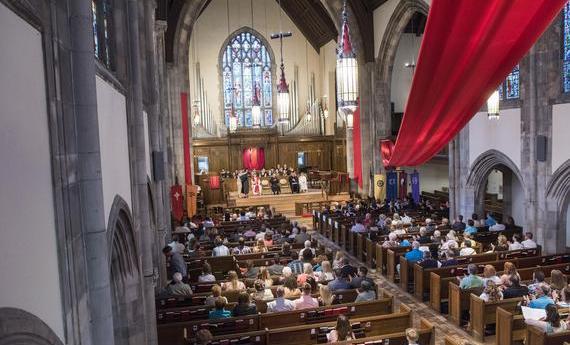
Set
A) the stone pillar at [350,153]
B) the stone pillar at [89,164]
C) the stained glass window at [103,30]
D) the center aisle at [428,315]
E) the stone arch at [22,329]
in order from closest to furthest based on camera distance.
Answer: the stone arch at [22,329] → the stone pillar at [89,164] → the stained glass window at [103,30] → the center aisle at [428,315] → the stone pillar at [350,153]

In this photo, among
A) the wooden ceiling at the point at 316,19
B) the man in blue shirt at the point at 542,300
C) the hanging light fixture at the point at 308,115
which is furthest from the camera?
the hanging light fixture at the point at 308,115

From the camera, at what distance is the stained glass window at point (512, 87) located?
47.8 feet

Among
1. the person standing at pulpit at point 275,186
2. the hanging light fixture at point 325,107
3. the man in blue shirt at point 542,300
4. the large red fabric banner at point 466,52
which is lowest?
the man in blue shirt at point 542,300

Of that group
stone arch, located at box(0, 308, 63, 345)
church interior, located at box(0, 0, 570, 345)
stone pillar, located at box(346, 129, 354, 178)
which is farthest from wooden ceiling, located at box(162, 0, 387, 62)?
stone arch, located at box(0, 308, 63, 345)

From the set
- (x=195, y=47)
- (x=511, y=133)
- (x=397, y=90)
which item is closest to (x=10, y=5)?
(x=511, y=133)

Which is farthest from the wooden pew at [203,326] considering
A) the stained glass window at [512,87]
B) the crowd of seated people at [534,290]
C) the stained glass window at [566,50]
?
the stained glass window at [512,87]

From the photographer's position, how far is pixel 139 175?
23.6ft

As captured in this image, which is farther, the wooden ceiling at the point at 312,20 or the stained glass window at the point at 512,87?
the wooden ceiling at the point at 312,20

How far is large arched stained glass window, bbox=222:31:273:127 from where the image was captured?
2919 cm

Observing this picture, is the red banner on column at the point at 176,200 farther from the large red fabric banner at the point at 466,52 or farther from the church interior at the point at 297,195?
the large red fabric banner at the point at 466,52

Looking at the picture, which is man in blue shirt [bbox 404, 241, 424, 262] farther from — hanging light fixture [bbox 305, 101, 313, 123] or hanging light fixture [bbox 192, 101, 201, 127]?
hanging light fixture [bbox 305, 101, 313, 123]

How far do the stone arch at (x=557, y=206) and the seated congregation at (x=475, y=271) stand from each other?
1.15 m

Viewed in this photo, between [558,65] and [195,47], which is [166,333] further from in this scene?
[195,47]

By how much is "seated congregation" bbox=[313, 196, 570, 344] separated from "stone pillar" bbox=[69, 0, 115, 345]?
5400 mm
